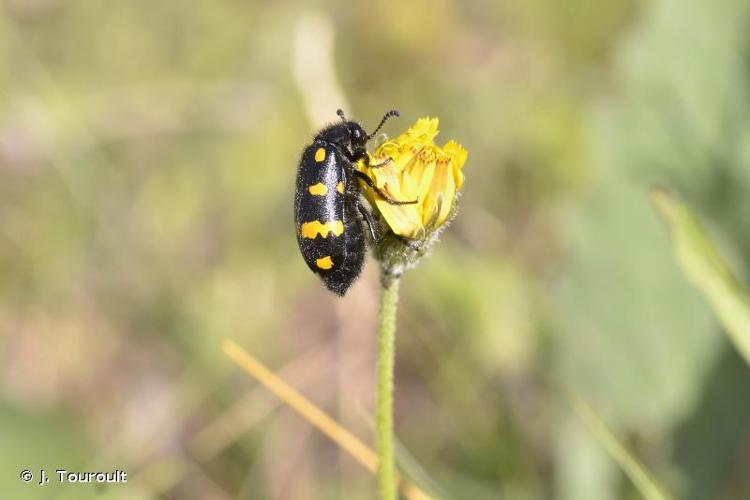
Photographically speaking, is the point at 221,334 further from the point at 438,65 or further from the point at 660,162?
the point at 438,65

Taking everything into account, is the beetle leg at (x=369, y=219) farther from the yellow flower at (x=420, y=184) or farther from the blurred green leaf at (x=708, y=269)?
the blurred green leaf at (x=708, y=269)

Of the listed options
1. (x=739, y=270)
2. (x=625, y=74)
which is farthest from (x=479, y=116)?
(x=739, y=270)

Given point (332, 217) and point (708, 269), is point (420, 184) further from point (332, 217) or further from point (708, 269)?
point (708, 269)

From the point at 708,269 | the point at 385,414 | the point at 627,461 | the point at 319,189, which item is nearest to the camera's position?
the point at 385,414

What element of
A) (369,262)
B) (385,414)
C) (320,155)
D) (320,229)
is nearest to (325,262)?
(320,229)

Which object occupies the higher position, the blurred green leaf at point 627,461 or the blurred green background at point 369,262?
the blurred green background at point 369,262

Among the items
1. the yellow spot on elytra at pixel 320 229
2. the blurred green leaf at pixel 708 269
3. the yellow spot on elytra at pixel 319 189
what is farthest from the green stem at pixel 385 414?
the blurred green leaf at pixel 708 269

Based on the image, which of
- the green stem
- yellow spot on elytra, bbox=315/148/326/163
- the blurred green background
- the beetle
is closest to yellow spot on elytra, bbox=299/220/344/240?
the beetle
